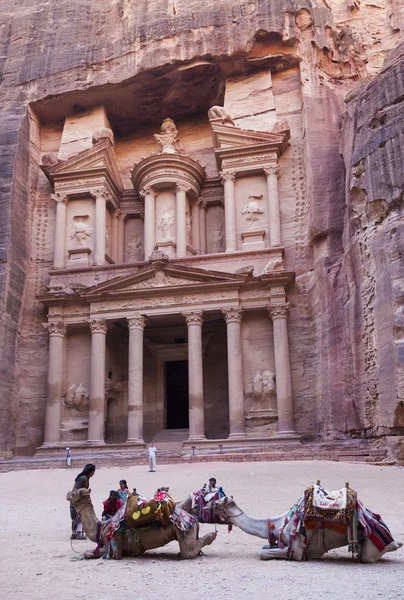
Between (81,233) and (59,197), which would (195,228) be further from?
(59,197)

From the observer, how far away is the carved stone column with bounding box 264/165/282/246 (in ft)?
87.5

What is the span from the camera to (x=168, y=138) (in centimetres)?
3048

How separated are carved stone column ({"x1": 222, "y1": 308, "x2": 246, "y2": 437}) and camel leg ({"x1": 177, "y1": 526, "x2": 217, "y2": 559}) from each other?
53.8ft

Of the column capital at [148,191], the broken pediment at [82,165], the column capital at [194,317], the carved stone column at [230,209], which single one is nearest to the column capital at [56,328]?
the column capital at [194,317]

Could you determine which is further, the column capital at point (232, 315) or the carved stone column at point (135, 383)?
the column capital at point (232, 315)

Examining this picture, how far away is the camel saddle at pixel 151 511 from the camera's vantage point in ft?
22.5

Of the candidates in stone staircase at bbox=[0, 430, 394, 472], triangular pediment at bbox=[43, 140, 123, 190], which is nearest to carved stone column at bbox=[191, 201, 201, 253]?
triangular pediment at bbox=[43, 140, 123, 190]

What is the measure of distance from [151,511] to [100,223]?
23.1 m

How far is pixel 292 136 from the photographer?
2869cm

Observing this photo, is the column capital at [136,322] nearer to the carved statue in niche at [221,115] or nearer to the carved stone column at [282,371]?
the carved stone column at [282,371]

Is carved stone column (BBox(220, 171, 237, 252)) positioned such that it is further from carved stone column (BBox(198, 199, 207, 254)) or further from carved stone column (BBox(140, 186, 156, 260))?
carved stone column (BBox(140, 186, 156, 260))

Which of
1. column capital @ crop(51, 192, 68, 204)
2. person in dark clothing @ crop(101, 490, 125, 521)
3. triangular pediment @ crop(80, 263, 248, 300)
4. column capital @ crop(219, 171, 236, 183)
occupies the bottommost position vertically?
person in dark clothing @ crop(101, 490, 125, 521)

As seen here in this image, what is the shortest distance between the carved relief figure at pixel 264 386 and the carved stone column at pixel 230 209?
6095 mm

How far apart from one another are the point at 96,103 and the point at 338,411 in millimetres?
20795
